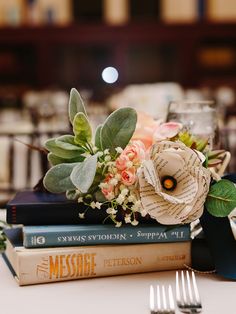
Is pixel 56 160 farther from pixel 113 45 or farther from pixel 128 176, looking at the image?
pixel 113 45

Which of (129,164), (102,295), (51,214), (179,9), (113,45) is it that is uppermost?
(179,9)

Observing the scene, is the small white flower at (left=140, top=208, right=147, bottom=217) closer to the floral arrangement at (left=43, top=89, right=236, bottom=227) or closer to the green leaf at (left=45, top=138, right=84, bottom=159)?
the floral arrangement at (left=43, top=89, right=236, bottom=227)

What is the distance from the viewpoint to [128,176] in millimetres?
1070

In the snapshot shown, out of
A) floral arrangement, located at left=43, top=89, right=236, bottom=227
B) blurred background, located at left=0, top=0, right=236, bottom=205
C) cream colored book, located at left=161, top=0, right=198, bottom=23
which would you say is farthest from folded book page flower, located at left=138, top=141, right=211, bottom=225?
cream colored book, located at left=161, top=0, right=198, bottom=23

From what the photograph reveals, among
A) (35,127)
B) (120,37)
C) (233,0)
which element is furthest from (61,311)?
(233,0)

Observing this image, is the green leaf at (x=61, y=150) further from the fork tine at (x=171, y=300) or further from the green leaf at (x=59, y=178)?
the fork tine at (x=171, y=300)

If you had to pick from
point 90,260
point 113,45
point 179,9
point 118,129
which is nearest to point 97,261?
point 90,260

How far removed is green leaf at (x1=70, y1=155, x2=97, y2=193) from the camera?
40.6 inches

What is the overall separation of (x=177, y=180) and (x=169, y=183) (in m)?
0.01

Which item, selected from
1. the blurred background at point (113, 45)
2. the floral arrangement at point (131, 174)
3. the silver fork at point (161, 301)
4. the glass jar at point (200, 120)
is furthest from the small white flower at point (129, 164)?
the blurred background at point (113, 45)

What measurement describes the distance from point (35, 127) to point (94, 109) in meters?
2.00

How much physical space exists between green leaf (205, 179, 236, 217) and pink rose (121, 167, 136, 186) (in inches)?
5.2

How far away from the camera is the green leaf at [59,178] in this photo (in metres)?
1.10

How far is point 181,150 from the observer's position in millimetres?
1068
